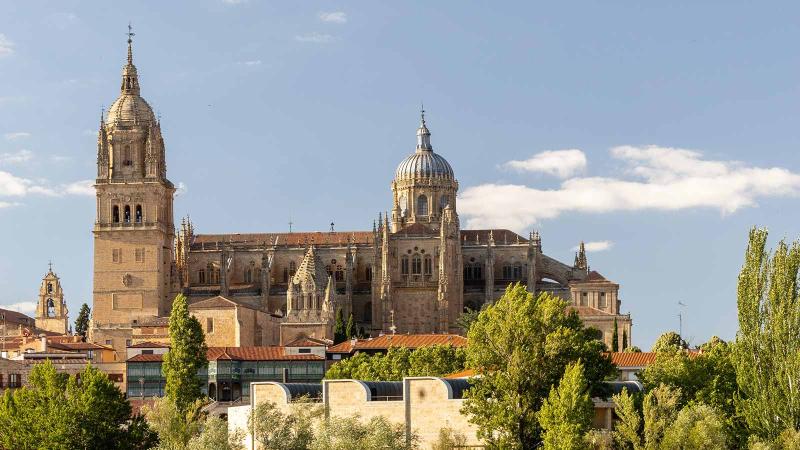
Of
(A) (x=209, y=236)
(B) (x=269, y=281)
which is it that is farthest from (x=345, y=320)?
(A) (x=209, y=236)

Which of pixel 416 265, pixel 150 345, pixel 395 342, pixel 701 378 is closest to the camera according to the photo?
pixel 701 378

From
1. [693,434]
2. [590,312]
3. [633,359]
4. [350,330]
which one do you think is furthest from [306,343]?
[693,434]

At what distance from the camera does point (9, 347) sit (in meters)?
131

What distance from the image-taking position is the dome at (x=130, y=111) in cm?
13425

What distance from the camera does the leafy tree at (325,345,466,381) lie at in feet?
302

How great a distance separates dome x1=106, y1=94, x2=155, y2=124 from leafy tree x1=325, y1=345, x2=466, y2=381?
1653 inches

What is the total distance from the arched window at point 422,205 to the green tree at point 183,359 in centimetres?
5336

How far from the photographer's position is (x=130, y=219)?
13388 centimetres

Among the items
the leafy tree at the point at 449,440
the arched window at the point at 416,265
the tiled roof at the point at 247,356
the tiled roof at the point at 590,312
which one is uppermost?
the arched window at the point at 416,265

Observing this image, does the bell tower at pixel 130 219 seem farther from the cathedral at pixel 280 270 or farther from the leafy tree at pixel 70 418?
the leafy tree at pixel 70 418

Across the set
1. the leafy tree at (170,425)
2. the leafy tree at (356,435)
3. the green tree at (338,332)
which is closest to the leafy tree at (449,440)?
the leafy tree at (356,435)

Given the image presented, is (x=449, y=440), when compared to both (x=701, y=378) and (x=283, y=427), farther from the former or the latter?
(x=701, y=378)

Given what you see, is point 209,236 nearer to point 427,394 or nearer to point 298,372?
point 298,372

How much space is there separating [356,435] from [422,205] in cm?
8691
